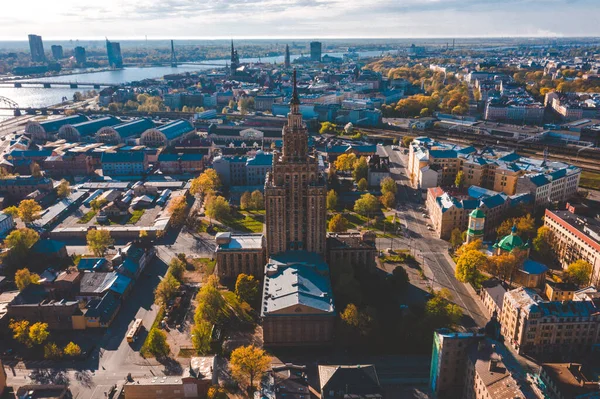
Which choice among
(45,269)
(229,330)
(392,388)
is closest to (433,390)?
(392,388)

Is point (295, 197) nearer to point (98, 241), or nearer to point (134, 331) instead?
point (134, 331)

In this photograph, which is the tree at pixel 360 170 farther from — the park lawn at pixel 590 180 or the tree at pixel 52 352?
the tree at pixel 52 352

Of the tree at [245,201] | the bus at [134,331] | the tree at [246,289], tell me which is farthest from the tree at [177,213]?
the bus at [134,331]

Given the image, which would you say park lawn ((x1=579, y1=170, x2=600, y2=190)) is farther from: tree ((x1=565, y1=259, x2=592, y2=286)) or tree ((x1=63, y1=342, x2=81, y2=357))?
tree ((x1=63, y1=342, x2=81, y2=357))

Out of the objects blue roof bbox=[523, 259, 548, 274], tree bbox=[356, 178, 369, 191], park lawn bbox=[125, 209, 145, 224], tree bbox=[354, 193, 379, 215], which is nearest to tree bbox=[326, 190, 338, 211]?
tree bbox=[354, 193, 379, 215]

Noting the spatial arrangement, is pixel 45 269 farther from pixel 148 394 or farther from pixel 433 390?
pixel 433 390

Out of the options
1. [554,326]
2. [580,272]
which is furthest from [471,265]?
[580,272]
